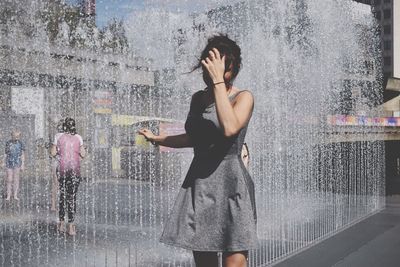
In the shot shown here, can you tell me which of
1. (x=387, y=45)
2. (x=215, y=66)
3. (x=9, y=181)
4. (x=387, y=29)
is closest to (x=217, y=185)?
(x=215, y=66)

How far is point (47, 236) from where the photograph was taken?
6.92 metres

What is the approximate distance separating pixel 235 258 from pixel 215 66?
79cm

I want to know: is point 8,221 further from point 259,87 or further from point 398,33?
point 398,33

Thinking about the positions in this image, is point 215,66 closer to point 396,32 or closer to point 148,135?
point 148,135

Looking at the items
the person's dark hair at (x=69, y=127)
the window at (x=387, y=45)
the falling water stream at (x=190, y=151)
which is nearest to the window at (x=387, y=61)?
the window at (x=387, y=45)

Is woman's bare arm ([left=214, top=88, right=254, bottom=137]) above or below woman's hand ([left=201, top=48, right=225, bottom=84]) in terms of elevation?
below

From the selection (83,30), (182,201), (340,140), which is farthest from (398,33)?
(182,201)

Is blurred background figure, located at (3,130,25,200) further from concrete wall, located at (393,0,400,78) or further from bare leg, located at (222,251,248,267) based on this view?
concrete wall, located at (393,0,400,78)

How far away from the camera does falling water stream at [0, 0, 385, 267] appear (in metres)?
6.63

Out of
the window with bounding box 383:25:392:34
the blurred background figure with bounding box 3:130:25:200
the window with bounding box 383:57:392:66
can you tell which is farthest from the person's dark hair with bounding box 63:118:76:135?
the window with bounding box 383:25:392:34

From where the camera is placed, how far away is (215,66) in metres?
2.21

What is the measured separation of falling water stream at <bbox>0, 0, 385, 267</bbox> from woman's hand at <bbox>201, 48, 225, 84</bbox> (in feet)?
5.39

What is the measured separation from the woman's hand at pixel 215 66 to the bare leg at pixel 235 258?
71 cm

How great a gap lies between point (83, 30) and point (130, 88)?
257 inches
